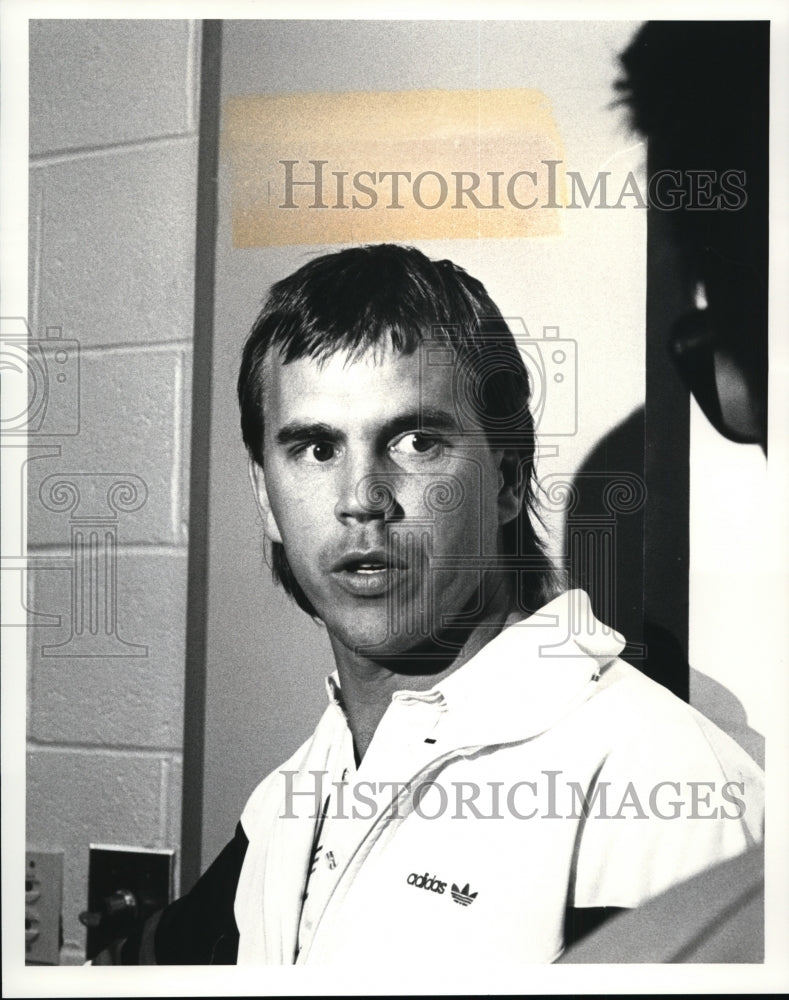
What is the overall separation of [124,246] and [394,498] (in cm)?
52

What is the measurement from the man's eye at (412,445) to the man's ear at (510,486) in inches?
4.0

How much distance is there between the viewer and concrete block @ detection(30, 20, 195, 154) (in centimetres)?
142

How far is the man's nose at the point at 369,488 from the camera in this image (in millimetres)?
1358

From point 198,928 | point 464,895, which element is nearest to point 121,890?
point 198,928

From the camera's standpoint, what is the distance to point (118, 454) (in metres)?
1.41

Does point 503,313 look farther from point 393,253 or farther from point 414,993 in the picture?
point 414,993

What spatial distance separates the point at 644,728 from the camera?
4.48 ft

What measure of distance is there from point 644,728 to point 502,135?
0.84 metres

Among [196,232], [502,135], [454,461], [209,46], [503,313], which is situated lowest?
[454,461]

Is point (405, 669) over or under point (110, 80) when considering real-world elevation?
under

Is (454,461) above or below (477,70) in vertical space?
below

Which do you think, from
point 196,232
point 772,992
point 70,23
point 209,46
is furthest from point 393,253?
point 772,992

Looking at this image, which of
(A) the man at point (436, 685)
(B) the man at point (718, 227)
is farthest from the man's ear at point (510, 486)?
(B) the man at point (718, 227)

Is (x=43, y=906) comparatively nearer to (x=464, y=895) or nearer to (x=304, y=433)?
(x=464, y=895)
